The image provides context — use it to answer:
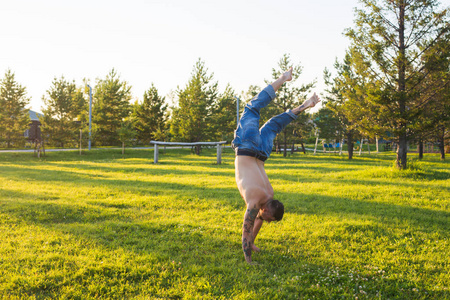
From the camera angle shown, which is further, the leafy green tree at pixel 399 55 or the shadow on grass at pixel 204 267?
the leafy green tree at pixel 399 55

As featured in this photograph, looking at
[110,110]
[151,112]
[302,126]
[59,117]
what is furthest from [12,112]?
[302,126]

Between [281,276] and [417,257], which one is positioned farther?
[417,257]

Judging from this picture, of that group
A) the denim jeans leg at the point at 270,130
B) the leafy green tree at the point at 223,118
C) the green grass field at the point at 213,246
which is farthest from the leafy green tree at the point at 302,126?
the denim jeans leg at the point at 270,130

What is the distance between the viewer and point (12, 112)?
112 feet

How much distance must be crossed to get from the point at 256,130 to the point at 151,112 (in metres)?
35.2

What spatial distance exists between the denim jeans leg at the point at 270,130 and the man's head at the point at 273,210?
0.80m

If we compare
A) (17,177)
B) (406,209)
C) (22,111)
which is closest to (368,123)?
(406,209)

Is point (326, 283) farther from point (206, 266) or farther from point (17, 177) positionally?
point (17, 177)

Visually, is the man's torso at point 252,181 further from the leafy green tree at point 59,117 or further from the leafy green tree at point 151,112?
the leafy green tree at point 151,112

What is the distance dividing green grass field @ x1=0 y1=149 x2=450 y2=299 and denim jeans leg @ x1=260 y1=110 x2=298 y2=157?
1784mm

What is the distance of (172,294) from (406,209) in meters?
6.94

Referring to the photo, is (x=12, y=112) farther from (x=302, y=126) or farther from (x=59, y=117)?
(x=302, y=126)

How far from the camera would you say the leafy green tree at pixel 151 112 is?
37.8 metres

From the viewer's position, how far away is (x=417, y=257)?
498 centimetres
